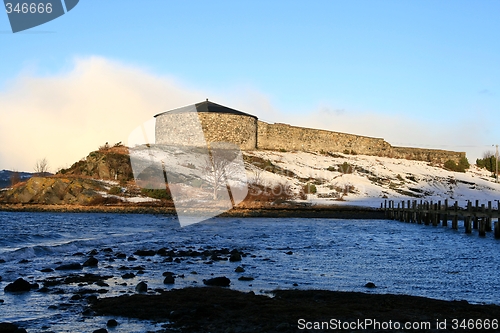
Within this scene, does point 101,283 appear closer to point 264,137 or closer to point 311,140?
point 264,137

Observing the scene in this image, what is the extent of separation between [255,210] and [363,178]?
56.6 feet

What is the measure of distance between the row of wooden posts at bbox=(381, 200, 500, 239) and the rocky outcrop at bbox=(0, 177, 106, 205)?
2310cm

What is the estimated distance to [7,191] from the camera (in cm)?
4816

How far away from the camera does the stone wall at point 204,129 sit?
58.2 m

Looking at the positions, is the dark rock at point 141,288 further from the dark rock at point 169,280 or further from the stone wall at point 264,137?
the stone wall at point 264,137

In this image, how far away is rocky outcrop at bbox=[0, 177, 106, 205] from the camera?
44281 mm

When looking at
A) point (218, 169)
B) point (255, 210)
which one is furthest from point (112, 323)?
point (218, 169)

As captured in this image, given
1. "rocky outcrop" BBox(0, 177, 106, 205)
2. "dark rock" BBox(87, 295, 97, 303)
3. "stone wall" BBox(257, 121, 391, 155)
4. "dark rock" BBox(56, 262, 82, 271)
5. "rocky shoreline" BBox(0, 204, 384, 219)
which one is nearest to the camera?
"dark rock" BBox(87, 295, 97, 303)

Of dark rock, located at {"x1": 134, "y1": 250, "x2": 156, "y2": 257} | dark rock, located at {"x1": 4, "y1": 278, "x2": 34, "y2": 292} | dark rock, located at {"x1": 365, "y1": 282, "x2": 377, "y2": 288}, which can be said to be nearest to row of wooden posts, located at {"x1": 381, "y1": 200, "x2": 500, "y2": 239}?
dark rock, located at {"x1": 365, "y1": 282, "x2": 377, "y2": 288}

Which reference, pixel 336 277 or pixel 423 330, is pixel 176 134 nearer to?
pixel 336 277

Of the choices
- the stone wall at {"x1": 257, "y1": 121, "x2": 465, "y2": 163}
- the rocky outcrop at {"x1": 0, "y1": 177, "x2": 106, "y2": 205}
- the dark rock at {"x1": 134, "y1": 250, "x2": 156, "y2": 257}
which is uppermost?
the stone wall at {"x1": 257, "y1": 121, "x2": 465, "y2": 163}

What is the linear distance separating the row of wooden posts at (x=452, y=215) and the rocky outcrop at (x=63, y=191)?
23.1 meters

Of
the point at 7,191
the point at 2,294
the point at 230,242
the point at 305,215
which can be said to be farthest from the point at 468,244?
the point at 7,191

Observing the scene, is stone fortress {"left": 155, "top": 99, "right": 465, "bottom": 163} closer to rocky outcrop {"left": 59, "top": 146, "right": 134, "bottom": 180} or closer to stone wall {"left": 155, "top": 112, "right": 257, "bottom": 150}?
stone wall {"left": 155, "top": 112, "right": 257, "bottom": 150}
